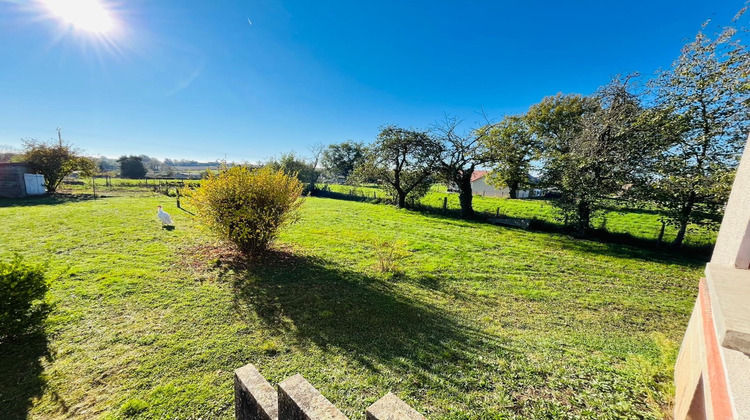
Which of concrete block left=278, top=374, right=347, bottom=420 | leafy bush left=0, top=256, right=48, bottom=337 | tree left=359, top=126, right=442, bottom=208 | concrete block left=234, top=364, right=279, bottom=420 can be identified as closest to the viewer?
concrete block left=278, top=374, right=347, bottom=420

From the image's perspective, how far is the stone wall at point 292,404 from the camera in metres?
0.96

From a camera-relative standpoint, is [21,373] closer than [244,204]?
Yes

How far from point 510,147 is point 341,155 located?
35.3 metres

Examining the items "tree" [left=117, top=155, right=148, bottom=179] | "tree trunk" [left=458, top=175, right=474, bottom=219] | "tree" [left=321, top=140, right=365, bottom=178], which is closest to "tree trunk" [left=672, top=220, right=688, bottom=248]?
"tree trunk" [left=458, top=175, right=474, bottom=219]

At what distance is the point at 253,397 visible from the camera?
4.25 feet

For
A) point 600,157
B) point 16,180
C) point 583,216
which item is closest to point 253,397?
point 600,157

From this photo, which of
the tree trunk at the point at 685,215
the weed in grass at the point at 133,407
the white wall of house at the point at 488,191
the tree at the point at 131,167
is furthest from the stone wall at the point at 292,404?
the tree at the point at 131,167

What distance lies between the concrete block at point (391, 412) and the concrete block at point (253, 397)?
0.54m

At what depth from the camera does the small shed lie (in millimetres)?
14133

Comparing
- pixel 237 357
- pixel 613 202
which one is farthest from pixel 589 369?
pixel 613 202

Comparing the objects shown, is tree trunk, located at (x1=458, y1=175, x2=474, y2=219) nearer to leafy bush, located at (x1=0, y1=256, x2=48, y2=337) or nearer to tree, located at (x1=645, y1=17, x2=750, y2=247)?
tree, located at (x1=645, y1=17, x2=750, y2=247)

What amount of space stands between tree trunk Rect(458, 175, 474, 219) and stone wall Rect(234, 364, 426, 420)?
47.5 feet

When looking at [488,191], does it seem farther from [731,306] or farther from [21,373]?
[21,373]

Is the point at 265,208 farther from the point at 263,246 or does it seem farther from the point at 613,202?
the point at 613,202
